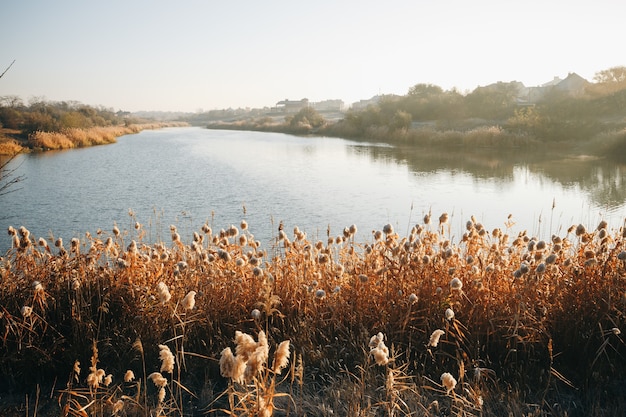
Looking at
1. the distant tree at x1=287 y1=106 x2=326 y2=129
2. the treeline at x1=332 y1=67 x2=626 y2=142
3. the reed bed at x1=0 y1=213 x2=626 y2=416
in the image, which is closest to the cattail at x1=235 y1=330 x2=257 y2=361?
the reed bed at x1=0 y1=213 x2=626 y2=416

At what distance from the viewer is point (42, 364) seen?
328cm

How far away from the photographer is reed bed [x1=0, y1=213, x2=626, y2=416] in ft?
9.32

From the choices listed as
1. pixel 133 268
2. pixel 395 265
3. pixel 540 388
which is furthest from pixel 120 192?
pixel 540 388

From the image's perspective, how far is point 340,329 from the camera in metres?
3.46

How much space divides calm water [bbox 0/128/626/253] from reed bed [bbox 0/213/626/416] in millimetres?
2145

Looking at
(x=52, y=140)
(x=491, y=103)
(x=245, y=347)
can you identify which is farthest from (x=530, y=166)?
(x=52, y=140)

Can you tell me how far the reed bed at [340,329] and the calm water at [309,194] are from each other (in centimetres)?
215

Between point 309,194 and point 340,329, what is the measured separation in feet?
31.9

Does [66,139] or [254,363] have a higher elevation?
[66,139]

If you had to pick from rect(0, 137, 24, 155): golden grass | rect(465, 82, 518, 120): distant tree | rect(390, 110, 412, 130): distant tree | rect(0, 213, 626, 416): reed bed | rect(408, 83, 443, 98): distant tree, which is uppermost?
rect(408, 83, 443, 98): distant tree

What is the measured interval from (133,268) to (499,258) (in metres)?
3.13

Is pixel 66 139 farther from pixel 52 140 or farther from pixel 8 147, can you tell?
pixel 8 147

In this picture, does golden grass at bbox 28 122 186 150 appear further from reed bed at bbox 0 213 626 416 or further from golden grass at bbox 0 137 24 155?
reed bed at bbox 0 213 626 416

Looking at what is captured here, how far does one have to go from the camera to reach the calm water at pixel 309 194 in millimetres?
9820
